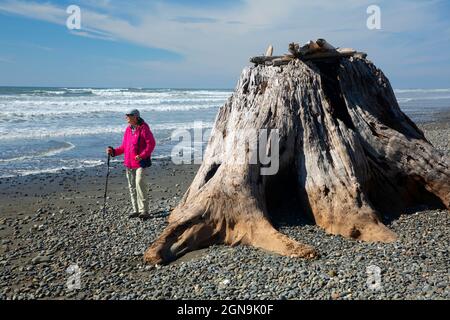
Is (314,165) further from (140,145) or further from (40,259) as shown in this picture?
(40,259)

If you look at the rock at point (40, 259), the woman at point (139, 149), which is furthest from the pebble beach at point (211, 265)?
Answer: the woman at point (139, 149)

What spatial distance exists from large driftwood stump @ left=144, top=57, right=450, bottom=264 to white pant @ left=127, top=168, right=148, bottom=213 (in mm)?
1249

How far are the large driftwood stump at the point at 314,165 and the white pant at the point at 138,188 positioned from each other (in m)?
1.25

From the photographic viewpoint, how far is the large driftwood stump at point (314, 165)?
733 centimetres

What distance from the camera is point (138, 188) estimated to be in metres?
9.36

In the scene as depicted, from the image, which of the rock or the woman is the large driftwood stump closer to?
the woman

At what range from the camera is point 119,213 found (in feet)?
34.1

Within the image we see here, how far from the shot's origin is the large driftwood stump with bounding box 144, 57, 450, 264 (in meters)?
7.33

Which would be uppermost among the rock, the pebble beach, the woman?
the woman
